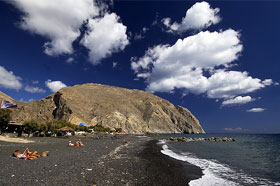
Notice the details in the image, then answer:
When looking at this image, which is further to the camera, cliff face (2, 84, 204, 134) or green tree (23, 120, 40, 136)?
cliff face (2, 84, 204, 134)

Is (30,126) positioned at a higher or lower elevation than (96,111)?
lower

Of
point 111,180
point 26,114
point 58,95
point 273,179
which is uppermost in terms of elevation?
point 58,95

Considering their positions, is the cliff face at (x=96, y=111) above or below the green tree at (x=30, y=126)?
above

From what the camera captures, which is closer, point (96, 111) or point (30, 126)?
point (30, 126)

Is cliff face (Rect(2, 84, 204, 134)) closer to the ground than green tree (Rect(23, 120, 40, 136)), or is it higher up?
higher up

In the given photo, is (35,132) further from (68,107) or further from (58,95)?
(58,95)

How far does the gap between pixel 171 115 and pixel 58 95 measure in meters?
130

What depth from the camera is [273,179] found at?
11.4 meters

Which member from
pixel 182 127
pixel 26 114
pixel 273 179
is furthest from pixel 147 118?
pixel 273 179

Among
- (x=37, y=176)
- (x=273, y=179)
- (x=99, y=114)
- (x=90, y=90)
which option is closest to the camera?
(x=37, y=176)

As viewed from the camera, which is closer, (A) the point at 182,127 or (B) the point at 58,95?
(B) the point at 58,95

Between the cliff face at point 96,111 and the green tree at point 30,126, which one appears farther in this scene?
the cliff face at point 96,111

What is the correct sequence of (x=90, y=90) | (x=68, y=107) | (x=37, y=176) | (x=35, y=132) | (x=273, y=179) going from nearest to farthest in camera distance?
1. (x=37, y=176)
2. (x=273, y=179)
3. (x=35, y=132)
4. (x=68, y=107)
5. (x=90, y=90)

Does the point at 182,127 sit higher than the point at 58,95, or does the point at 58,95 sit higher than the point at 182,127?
the point at 58,95
